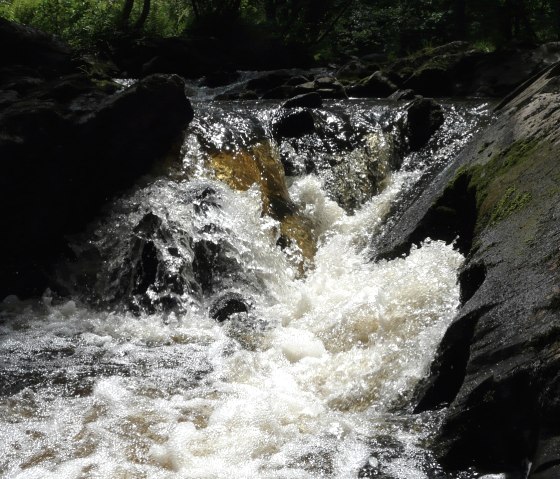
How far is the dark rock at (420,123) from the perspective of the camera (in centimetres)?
996

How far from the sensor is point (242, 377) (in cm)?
536

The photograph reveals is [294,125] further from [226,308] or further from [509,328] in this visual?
[509,328]

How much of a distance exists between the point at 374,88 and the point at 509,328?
10396mm

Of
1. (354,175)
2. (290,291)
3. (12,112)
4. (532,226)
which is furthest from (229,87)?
(532,226)

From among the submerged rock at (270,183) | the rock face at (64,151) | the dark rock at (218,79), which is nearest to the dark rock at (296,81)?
the dark rock at (218,79)

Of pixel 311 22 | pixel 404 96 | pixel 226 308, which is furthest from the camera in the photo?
pixel 311 22

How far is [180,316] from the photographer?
687cm

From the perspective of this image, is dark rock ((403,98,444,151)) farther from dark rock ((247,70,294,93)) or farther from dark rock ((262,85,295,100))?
dark rock ((247,70,294,93))

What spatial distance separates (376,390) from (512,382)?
1346 mm

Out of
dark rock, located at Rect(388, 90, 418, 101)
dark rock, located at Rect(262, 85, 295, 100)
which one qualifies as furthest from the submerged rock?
dark rock, located at Rect(262, 85, 295, 100)

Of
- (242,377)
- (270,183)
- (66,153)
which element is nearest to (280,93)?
(270,183)

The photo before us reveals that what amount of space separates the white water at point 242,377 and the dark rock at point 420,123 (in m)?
2.91

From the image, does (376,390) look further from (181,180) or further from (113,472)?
(181,180)

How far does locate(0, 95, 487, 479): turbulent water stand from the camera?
421 cm
